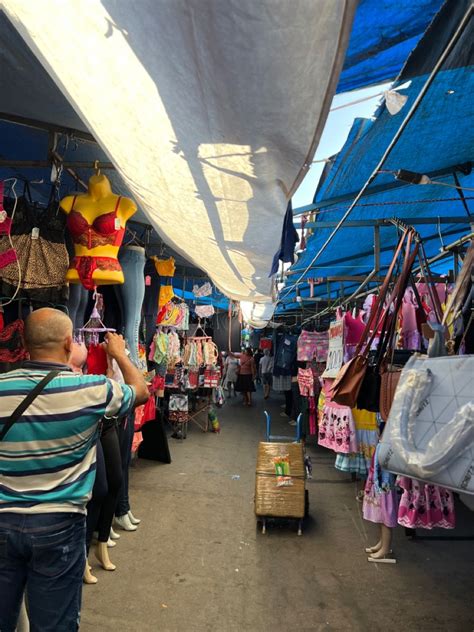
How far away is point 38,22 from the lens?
1248 millimetres

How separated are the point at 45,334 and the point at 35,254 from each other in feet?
3.05

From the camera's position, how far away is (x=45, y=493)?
→ 188 cm

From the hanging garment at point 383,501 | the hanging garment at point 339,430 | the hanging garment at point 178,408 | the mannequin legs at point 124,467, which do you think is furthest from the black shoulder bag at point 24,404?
the hanging garment at point 178,408

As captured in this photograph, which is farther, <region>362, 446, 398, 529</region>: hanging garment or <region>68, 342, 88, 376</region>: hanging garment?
<region>362, 446, 398, 529</region>: hanging garment

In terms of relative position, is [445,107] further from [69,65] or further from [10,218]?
[10,218]

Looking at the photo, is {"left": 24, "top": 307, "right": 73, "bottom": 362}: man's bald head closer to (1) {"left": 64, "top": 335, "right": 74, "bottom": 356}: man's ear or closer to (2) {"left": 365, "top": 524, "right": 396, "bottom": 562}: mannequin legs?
(1) {"left": 64, "top": 335, "right": 74, "bottom": 356}: man's ear

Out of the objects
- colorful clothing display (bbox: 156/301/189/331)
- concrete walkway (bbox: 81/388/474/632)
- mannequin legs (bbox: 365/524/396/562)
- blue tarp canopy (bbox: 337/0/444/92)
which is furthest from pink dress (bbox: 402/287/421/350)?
colorful clothing display (bbox: 156/301/189/331)

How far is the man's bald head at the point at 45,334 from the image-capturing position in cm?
200

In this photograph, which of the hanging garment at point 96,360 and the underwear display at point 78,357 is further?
the hanging garment at point 96,360

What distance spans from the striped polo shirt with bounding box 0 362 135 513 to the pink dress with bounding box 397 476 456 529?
3.04 metres

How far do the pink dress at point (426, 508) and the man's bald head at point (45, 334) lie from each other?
10.6 feet

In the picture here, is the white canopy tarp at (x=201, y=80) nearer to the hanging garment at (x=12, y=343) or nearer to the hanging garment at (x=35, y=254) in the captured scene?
the hanging garment at (x=35, y=254)

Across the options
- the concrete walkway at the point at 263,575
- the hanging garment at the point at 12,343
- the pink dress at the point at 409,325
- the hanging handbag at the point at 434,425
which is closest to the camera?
the hanging handbag at the point at 434,425

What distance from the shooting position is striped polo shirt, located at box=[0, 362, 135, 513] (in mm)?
1854
